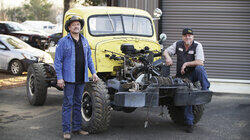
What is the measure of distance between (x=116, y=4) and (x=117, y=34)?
647cm

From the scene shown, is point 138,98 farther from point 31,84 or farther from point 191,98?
point 31,84

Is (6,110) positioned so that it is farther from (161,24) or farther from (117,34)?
(161,24)

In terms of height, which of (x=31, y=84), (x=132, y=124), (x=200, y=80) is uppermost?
(x=200, y=80)

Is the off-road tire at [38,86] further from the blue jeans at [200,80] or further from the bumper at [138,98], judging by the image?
the blue jeans at [200,80]

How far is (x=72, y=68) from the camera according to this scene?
22.2ft

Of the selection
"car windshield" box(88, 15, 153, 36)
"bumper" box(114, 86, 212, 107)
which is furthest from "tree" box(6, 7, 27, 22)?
"bumper" box(114, 86, 212, 107)

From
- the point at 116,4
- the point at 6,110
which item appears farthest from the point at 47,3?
the point at 6,110

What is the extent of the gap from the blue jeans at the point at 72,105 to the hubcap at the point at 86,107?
25cm

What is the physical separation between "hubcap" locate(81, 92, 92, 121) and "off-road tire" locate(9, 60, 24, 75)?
8.65 meters

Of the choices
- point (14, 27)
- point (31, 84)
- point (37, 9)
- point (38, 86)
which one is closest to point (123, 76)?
point (38, 86)

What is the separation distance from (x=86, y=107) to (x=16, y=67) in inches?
354

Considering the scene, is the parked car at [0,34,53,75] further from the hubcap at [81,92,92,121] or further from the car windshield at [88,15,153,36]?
the hubcap at [81,92,92,121]

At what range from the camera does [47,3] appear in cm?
7594

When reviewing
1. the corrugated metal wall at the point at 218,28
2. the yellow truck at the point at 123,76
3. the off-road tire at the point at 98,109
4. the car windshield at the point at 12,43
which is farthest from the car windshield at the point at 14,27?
the off-road tire at the point at 98,109
